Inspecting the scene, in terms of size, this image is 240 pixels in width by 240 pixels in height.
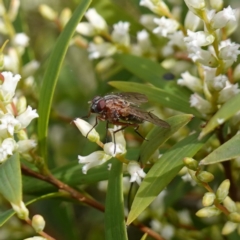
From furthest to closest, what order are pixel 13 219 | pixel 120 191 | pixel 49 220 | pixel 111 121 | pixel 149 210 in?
pixel 49 220, pixel 13 219, pixel 149 210, pixel 111 121, pixel 120 191

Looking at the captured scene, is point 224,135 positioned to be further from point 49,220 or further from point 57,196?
point 49,220

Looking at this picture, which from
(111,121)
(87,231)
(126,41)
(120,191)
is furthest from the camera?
(87,231)

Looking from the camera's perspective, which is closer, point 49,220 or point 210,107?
point 210,107

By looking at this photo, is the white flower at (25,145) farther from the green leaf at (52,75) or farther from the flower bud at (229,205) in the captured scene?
the flower bud at (229,205)

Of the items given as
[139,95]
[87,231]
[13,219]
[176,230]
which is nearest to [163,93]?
[139,95]

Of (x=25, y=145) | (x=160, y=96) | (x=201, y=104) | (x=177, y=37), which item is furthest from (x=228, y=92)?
(x=25, y=145)

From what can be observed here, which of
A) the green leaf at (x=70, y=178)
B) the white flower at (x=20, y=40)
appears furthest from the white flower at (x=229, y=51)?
the white flower at (x=20, y=40)

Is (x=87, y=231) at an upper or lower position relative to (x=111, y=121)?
lower
